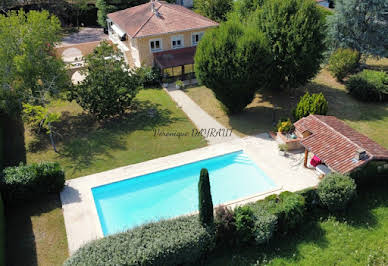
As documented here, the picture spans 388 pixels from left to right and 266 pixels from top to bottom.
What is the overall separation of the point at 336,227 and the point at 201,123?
1482 cm

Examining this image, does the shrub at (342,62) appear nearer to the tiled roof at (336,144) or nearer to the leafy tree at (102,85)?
the tiled roof at (336,144)

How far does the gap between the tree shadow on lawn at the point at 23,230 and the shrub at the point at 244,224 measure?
10127mm

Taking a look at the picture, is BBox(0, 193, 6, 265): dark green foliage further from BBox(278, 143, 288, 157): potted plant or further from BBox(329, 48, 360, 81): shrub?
BBox(329, 48, 360, 81): shrub

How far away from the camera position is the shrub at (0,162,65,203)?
21297 millimetres

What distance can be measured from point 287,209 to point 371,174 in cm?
672

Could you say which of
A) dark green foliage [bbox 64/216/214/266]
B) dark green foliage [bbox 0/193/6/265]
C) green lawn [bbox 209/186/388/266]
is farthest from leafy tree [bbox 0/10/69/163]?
green lawn [bbox 209/186/388/266]

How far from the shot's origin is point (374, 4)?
37.9m

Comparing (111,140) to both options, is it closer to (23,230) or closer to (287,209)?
A: (23,230)

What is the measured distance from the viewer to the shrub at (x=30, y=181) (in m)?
21.3

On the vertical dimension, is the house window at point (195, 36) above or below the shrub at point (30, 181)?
above

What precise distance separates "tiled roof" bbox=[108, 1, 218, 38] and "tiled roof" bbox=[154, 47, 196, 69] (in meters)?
2.36

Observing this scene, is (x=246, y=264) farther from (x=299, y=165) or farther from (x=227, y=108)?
(x=227, y=108)

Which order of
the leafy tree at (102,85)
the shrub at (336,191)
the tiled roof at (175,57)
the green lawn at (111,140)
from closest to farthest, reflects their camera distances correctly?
1. the shrub at (336,191)
2. the green lawn at (111,140)
3. the leafy tree at (102,85)
4. the tiled roof at (175,57)

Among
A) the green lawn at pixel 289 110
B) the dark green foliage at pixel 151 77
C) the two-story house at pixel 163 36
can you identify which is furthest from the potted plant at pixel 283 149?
the dark green foliage at pixel 151 77
